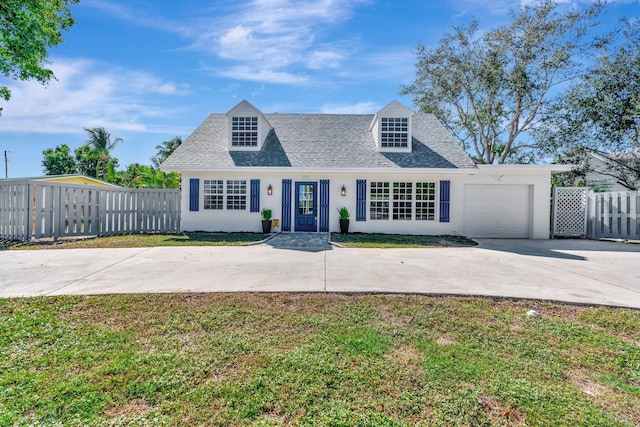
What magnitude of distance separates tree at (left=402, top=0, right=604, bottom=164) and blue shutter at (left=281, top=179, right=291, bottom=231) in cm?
1484

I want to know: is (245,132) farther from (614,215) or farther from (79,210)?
(614,215)

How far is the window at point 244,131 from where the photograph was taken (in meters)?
13.4

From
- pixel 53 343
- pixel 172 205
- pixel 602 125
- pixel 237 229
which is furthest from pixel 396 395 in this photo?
pixel 602 125

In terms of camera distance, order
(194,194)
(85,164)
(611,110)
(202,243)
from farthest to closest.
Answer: (85,164)
(611,110)
(194,194)
(202,243)

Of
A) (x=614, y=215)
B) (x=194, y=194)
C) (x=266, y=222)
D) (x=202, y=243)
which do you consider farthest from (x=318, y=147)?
(x=614, y=215)

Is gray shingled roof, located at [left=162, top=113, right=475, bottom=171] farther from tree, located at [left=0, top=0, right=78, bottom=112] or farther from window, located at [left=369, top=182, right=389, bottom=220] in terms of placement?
tree, located at [left=0, top=0, right=78, bottom=112]

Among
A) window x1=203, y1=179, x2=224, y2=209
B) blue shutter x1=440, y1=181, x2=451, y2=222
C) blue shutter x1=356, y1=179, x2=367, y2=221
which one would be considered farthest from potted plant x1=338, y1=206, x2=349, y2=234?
window x1=203, y1=179, x2=224, y2=209

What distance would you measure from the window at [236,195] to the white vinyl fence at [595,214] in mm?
13408

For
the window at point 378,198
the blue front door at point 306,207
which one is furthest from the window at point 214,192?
the window at point 378,198

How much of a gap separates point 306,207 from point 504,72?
15625 mm

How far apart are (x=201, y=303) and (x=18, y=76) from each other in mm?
15702

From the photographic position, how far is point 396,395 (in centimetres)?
220

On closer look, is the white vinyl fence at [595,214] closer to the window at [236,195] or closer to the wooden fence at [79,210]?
the window at [236,195]

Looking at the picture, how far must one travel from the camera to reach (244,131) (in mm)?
13359
